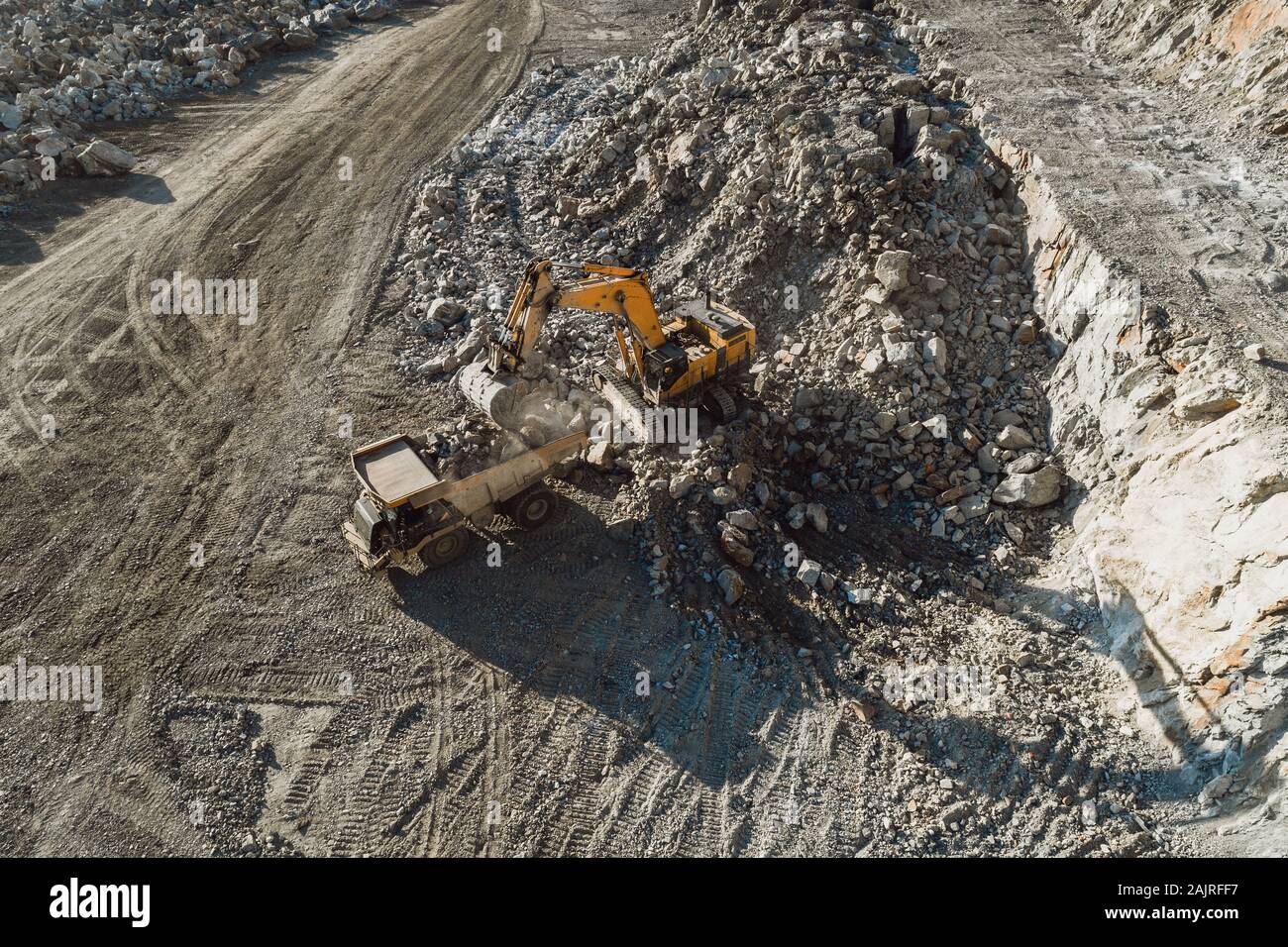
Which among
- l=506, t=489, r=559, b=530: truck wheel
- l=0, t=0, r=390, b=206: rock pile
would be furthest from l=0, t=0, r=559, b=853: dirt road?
l=506, t=489, r=559, b=530: truck wheel

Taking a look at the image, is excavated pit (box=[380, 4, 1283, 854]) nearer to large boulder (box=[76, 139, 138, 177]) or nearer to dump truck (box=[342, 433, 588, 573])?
dump truck (box=[342, 433, 588, 573])

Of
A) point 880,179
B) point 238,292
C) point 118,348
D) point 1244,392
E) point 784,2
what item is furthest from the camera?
point 784,2

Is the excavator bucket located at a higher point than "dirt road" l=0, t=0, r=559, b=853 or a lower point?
higher

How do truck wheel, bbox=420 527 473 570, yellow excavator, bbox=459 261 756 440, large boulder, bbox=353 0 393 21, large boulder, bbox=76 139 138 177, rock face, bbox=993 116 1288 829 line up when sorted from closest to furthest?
1. rock face, bbox=993 116 1288 829
2. yellow excavator, bbox=459 261 756 440
3. truck wheel, bbox=420 527 473 570
4. large boulder, bbox=76 139 138 177
5. large boulder, bbox=353 0 393 21

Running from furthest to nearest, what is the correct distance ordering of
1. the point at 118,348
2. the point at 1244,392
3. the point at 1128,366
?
the point at 118,348 < the point at 1128,366 < the point at 1244,392

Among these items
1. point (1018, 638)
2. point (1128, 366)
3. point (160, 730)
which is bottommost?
point (160, 730)

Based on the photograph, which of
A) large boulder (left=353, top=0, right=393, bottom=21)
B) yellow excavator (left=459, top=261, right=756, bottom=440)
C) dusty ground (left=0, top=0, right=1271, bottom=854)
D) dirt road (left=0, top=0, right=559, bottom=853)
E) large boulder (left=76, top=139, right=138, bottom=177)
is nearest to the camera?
dusty ground (left=0, top=0, right=1271, bottom=854)

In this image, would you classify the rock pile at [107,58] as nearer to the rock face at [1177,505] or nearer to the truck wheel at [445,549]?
the truck wheel at [445,549]

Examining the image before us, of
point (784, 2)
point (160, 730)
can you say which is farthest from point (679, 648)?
point (784, 2)

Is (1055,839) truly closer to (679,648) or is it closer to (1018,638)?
(1018,638)
